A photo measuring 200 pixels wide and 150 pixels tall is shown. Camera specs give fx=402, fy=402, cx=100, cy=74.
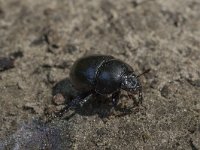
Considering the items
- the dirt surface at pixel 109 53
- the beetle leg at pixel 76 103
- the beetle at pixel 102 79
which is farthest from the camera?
the beetle leg at pixel 76 103

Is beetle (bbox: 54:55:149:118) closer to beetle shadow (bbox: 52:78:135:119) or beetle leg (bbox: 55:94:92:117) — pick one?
beetle leg (bbox: 55:94:92:117)

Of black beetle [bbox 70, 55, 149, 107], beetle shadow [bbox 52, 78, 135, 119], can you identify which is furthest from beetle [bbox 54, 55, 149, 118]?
beetle shadow [bbox 52, 78, 135, 119]

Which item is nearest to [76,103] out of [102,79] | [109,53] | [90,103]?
[90,103]

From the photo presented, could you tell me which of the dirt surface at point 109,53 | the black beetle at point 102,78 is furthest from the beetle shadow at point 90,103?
the black beetle at point 102,78

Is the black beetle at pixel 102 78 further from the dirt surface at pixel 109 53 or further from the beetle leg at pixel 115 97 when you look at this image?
the dirt surface at pixel 109 53

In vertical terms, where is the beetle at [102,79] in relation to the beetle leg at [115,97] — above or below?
above

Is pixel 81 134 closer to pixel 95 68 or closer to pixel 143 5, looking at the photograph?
pixel 95 68
